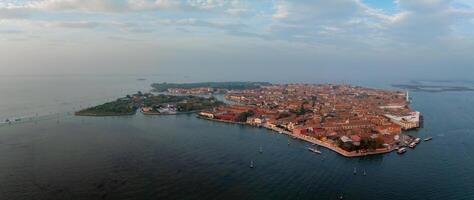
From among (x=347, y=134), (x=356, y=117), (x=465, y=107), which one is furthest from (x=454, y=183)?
(x=465, y=107)

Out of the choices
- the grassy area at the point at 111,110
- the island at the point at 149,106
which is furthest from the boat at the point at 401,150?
the grassy area at the point at 111,110

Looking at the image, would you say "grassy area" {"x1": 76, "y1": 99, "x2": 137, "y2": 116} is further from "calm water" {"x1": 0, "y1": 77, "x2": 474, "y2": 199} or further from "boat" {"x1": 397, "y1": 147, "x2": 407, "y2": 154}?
"boat" {"x1": 397, "y1": 147, "x2": 407, "y2": 154}

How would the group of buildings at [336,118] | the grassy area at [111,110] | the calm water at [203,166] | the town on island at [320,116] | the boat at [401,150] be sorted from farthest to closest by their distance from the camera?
the grassy area at [111,110] < the group of buildings at [336,118] < the town on island at [320,116] < the boat at [401,150] < the calm water at [203,166]

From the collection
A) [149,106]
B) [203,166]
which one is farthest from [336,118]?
[203,166]

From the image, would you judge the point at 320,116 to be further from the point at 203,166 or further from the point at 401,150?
the point at 203,166

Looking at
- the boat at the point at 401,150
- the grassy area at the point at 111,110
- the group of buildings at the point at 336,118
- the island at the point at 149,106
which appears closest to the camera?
the boat at the point at 401,150

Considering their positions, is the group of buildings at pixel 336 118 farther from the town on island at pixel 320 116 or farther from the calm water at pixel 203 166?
the calm water at pixel 203 166

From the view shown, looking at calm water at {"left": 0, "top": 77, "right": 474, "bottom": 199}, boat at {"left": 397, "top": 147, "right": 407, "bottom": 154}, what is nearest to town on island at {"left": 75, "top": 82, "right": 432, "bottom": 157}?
boat at {"left": 397, "top": 147, "right": 407, "bottom": 154}
